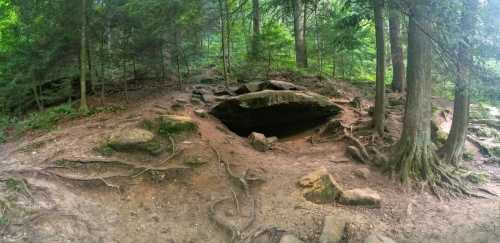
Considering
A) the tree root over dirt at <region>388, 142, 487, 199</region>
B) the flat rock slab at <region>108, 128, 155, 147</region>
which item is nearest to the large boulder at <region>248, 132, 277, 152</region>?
the flat rock slab at <region>108, 128, 155, 147</region>

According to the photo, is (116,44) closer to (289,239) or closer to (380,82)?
(380,82)

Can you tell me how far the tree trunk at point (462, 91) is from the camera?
6.02m

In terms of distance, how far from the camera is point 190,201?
7.97m

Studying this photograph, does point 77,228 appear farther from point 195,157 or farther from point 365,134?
point 365,134

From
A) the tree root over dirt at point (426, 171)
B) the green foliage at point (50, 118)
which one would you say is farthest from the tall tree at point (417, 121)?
the green foliage at point (50, 118)

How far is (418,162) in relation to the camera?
28.8 ft

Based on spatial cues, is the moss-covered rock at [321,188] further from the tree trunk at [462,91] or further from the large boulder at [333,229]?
the tree trunk at [462,91]

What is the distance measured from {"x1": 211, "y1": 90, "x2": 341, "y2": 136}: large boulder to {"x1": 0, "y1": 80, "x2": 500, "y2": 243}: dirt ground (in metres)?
2.05

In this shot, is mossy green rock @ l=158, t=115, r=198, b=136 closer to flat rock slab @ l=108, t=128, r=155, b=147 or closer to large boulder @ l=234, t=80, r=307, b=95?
flat rock slab @ l=108, t=128, r=155, b=147

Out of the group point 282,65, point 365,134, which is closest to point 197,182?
point 365,134

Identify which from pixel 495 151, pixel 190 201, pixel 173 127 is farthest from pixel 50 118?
pixel 495 151

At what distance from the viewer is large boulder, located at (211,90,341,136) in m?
11.7

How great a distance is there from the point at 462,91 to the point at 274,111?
5.59m

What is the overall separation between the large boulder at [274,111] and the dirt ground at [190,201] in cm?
205
